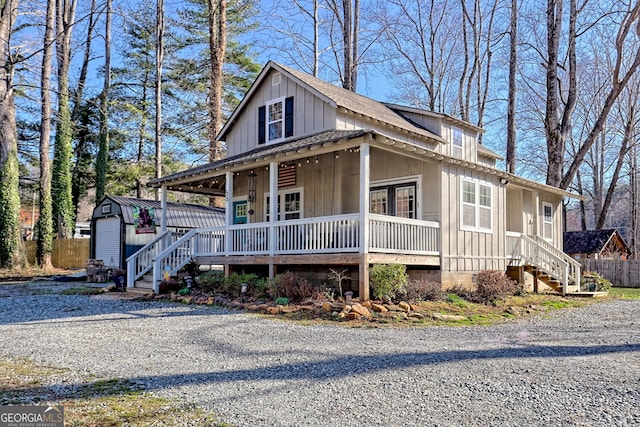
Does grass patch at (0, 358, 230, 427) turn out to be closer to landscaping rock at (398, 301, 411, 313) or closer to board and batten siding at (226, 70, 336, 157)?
landscaping rock at (398, 301, 411, 313)

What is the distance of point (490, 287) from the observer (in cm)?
1189

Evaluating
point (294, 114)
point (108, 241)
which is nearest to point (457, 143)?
point (294, 114)

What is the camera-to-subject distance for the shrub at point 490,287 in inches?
464

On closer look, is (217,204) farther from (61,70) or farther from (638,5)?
(638,5)

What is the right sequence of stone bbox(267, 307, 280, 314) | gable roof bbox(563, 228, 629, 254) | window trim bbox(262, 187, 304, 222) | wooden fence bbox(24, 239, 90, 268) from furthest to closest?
gable roof bbox(563, 228, 629, 254), wooden fence bbox(24, 239, 90, 268), window trim bbox(262, 187, 304, 222), stone bbox(267, 307, 280, 314)

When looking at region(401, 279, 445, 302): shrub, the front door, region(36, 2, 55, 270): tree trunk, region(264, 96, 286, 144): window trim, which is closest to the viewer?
region(401, 279, 445, 302): shrub

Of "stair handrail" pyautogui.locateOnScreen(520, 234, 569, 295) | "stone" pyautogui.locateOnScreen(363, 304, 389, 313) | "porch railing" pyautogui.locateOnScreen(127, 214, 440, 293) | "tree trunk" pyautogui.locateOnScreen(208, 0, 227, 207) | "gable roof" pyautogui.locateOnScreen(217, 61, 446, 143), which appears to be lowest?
"stone" pyautogui.locateOnScreen(363, 304, 389, 313)

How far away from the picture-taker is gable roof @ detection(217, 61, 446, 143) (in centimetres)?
1360

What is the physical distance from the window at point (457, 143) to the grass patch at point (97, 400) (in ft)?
42.9

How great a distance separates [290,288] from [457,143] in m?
8.14

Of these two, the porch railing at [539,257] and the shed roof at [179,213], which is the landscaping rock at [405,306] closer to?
the porch railing at [539,257]

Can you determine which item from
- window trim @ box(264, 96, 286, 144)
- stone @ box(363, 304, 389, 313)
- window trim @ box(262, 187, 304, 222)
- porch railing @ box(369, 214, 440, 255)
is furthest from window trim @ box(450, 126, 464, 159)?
stone @ box(363, 304, 389, 313)

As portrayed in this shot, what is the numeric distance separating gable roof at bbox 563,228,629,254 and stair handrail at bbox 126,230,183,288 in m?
23.2

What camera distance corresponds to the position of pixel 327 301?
10.0 metres
